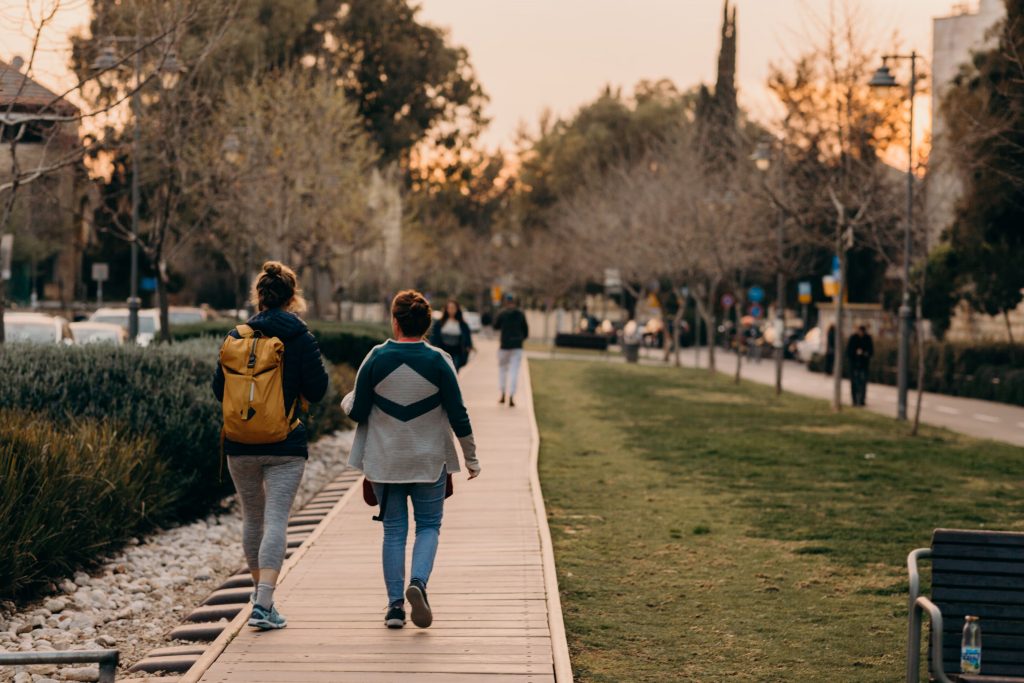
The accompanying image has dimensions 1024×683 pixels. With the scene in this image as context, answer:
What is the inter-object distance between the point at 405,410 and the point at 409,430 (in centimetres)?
11

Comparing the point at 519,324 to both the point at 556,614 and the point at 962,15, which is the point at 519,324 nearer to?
the point at 556,614

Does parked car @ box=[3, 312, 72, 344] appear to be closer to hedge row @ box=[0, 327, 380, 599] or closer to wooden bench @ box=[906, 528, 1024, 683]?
hedge row @ box=[0, 327, 380, 599]

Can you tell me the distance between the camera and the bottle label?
5828 mm

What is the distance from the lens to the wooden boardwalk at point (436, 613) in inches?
291

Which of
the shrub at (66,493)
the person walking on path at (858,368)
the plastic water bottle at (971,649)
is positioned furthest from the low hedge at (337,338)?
the plastic water bottle at (971,649)

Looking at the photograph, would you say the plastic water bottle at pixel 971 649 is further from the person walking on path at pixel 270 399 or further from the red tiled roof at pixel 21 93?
the red tiled roof at pixel 21 93

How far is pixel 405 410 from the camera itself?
812cm

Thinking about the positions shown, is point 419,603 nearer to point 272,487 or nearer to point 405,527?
point 405,527

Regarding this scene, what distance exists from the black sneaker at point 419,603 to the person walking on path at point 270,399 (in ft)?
2.50

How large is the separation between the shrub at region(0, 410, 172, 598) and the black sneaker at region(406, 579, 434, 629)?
3156 millimetres

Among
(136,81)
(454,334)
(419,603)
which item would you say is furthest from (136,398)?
(136,81)

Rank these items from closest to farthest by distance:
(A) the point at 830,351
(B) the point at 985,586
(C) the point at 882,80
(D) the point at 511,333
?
(B) the point at 985,586, (D) the point at 511,333, (C) the point at 882,80, (A) the point at 830,351

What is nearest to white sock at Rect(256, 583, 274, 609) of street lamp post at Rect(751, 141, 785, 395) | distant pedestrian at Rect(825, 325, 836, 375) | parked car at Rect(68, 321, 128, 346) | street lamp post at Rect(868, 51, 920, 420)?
street lamp post at Rect(868, 51, 920, 420)

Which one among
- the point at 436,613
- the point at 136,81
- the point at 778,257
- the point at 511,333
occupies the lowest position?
the point at 436,613
